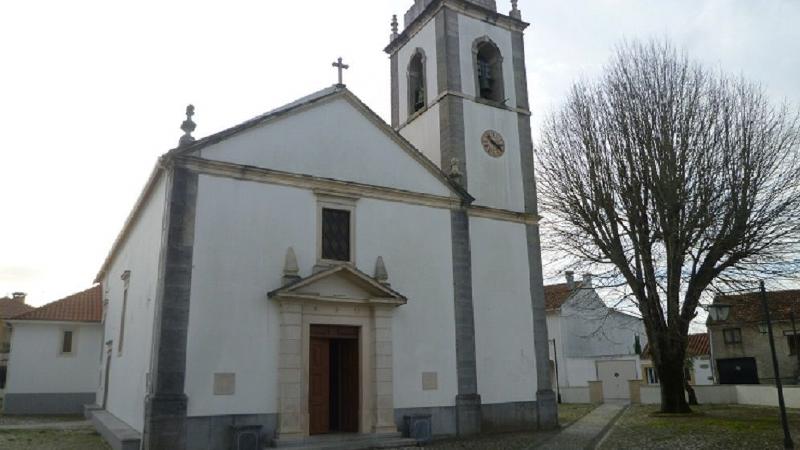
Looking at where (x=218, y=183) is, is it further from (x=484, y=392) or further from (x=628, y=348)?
(x=628, y=348)

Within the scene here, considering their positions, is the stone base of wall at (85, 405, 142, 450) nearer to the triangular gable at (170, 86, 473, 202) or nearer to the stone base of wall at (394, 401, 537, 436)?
the stone base of wall at (394, 401, 537, 436)

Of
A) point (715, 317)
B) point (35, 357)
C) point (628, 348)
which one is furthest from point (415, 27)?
point (628, 348)

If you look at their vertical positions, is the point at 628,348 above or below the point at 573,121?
below

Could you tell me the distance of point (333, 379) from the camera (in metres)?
13.6

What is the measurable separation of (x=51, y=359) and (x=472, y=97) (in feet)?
63.5

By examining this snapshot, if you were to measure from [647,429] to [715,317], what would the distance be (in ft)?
11.4

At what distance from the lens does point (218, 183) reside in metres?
12.5

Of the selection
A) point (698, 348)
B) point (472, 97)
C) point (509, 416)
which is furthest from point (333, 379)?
point (698, 348)

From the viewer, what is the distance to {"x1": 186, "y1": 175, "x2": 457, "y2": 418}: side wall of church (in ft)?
38.5

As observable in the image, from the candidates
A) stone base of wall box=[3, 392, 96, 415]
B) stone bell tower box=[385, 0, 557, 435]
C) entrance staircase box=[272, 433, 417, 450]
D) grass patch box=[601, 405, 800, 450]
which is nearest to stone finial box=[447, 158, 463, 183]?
stone bell tower box=[385, 0, 557, 435]

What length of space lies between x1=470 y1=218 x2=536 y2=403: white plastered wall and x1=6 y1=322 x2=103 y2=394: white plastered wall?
649 inches

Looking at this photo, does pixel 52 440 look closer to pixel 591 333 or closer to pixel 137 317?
pixel 137 317

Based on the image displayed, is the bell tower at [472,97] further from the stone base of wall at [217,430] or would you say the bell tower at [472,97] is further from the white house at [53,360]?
the white house at [53,360]

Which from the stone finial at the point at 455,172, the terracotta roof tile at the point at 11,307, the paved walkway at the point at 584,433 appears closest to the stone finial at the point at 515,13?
the stone finial at the point at 455,172
